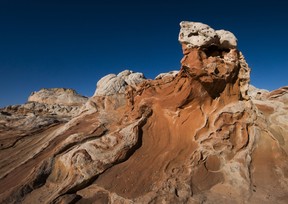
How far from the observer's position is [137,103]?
11836 millimetres

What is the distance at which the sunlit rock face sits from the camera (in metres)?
8.25

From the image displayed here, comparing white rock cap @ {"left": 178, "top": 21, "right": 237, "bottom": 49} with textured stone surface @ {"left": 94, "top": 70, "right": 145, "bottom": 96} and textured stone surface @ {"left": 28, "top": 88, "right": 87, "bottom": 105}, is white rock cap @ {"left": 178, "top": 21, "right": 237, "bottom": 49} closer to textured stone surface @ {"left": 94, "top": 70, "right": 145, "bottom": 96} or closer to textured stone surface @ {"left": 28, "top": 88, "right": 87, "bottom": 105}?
textured stone surface @ {"left": 94, "top": 70, "right": 145, "bottom": 96}

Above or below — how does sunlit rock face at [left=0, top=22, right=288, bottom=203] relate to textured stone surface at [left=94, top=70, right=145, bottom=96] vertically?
below

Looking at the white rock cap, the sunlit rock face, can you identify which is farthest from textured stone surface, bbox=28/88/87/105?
the white rock cap

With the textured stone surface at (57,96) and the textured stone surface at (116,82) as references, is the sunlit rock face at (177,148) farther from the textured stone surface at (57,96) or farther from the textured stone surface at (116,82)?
the textured stone surface at (57,96)

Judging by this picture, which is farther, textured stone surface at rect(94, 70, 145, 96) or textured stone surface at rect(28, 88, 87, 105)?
textured stone surface at rect(28, 88, 87, 105)

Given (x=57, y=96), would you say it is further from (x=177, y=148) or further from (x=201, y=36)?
(x=177, y=148)

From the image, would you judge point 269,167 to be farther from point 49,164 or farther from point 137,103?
point 49,164

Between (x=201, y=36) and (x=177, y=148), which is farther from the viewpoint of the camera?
(x=201, y=36)

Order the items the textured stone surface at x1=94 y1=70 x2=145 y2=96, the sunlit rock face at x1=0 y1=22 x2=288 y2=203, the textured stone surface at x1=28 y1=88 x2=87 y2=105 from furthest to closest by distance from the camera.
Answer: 1. the textured stone surface at x1=28 y1=88 x2=87 y2=105
2. the textured stone surface at x1=94 y1=70 x2=145 y2=96
3. the sunlit rock face at x1=0 y1=22 x2=288 y2=203

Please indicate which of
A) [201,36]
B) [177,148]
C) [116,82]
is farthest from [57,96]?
[177,148]

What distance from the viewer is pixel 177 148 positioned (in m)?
9.94

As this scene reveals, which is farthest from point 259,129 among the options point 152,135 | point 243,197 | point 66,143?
point 66,143

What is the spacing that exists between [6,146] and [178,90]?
29.7ft
